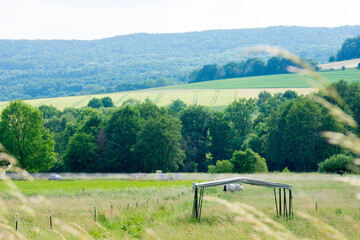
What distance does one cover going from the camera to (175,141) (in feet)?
234

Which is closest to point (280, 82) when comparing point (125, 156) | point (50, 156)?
point (125, 156)

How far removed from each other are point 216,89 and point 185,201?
392 ft

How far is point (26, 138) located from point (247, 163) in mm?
32547

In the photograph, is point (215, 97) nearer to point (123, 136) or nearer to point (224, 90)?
point (224, 90)

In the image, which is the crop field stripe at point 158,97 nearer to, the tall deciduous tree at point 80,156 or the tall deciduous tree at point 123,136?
the tall deciduous tree at point 123,136

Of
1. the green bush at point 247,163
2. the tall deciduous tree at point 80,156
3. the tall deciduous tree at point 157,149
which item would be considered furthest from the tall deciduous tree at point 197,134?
the tall deciduous tree at point 80,156

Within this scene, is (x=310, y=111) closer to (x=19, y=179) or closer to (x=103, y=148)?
(x=103, y=148)

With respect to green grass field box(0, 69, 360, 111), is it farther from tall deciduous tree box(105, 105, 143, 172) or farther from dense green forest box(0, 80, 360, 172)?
tall deciduous tree box(105, 105, 143, 172)

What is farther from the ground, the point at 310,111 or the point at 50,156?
the point at 310,111

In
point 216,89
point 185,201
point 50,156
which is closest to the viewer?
point 185,201

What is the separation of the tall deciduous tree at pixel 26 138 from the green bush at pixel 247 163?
1097 inches

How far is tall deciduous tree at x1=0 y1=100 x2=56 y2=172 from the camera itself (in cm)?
6112

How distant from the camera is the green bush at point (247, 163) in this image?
64.2 m

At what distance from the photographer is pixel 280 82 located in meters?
135
